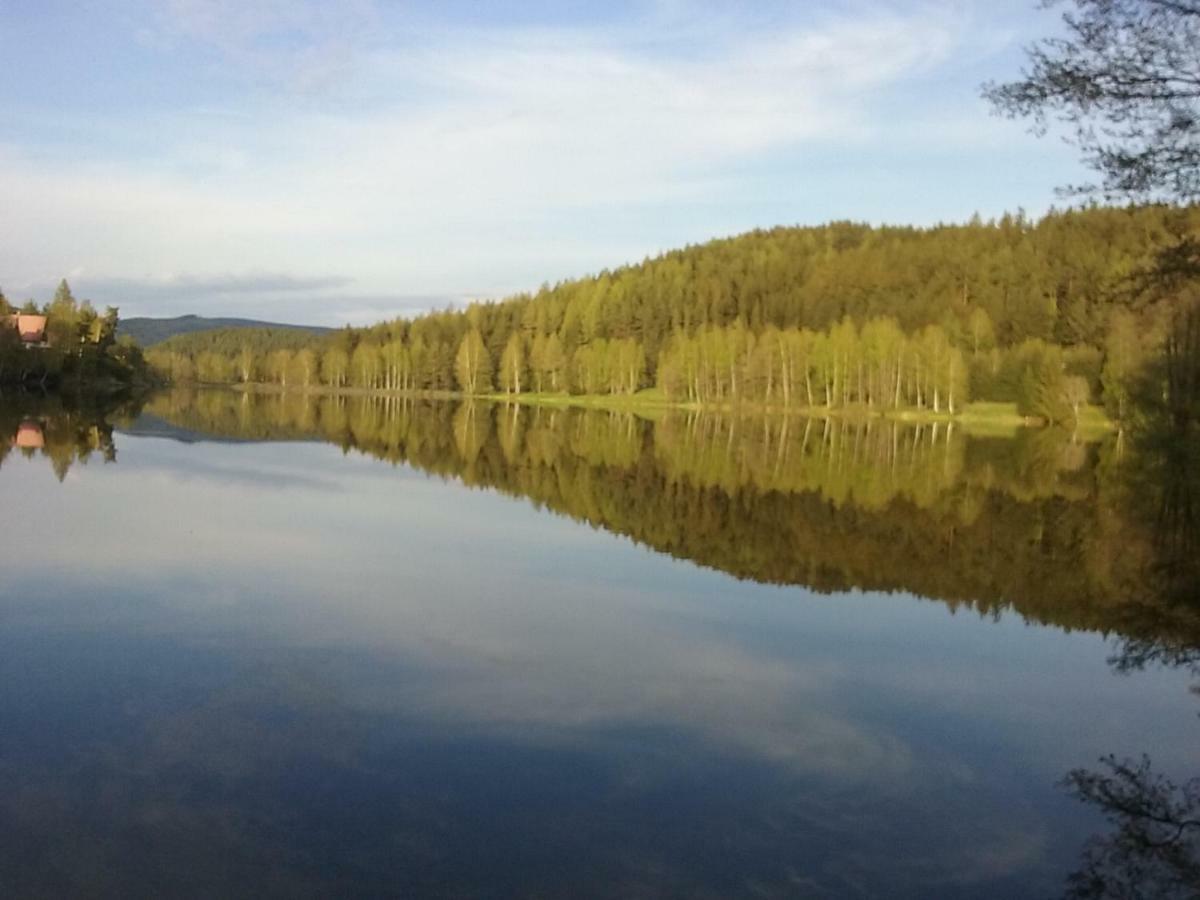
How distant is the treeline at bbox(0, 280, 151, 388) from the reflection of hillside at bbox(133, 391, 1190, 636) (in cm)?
3754

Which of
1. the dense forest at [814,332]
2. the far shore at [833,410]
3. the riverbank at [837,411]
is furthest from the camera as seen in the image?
the dense forest at [814,332]

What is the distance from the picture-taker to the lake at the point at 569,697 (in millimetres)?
6785

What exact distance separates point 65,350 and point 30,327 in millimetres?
9156

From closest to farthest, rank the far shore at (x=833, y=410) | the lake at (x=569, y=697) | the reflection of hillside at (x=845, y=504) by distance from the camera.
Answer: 1. the lake at (x=569, y=697)
2. the reflection of hillside at (x=845, y=504)
3. the far shore at (x=833, y=410)

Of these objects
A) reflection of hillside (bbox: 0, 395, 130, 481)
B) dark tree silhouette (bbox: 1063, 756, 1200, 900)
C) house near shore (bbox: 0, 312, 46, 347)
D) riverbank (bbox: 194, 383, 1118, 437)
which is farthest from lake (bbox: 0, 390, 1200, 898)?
house near shore (bbox: 0, 312, 46, 347)

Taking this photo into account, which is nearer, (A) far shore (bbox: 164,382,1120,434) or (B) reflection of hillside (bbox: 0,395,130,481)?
(B) reflection of hillside (bbox: 0,395,130,481)

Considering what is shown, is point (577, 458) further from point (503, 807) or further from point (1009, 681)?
point (503, 807)

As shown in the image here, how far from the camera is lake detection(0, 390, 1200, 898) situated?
6785 mm

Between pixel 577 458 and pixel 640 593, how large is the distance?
2563cm

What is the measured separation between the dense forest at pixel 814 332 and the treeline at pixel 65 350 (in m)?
49.7

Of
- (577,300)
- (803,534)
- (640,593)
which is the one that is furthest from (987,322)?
(640,593)

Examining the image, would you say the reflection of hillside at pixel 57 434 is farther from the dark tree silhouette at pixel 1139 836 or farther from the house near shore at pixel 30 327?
the house near shore at pixel 30 327

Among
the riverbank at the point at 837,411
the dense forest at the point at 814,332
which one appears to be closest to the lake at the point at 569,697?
the dense forest at the point at 814,332

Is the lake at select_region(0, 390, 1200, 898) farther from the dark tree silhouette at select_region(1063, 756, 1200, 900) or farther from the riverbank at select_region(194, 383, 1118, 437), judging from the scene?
the riverbank at select_region(194, 383, 1118, 437)
